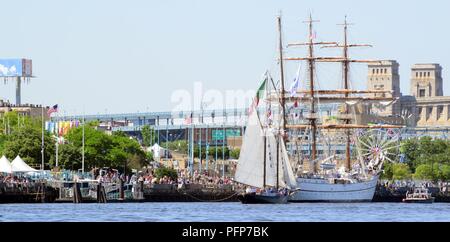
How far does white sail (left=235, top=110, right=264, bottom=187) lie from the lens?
4094 inches

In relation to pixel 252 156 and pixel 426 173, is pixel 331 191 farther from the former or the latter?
pixel 426 173

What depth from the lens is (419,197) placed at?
12962 cm

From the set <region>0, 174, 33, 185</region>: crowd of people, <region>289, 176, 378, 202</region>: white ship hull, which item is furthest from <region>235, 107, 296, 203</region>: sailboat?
<region>0, 174, 33, 185</region>: crowd of people

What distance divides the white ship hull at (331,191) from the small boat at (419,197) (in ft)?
12.8

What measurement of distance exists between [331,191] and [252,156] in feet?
79.2

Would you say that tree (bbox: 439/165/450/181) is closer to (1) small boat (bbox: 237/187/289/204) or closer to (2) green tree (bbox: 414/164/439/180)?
(2) green tree (bbox: 414/164/439/180)

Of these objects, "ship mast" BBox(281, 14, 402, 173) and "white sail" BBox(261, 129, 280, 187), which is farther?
"ship mast" BBox(281, 14, 402, 173)

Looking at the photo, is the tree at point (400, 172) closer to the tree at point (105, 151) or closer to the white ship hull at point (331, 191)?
the tree at point (105, 151)

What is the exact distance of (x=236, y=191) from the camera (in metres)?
117

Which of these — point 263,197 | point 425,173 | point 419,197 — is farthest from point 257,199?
point 425,173

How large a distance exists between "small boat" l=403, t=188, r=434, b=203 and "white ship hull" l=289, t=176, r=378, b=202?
3.89 meters
